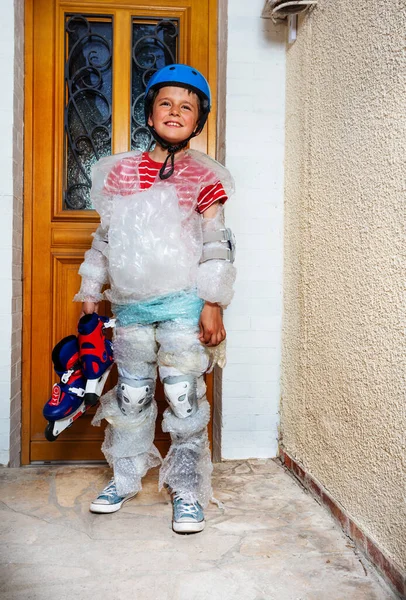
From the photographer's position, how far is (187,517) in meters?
1.89

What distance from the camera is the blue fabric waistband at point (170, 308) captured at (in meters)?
1.98

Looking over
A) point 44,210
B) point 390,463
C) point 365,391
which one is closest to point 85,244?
point 44,210

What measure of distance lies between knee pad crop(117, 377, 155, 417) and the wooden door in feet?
2.00

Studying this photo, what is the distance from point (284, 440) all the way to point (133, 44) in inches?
83.6

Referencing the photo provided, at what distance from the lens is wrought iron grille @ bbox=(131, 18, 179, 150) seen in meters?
2.67

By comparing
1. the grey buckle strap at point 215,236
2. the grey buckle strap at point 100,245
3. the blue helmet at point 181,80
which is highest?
the blue helmet at point 181,80

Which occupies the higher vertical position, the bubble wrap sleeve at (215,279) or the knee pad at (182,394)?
the bubble wrap sleeve at (215,279)

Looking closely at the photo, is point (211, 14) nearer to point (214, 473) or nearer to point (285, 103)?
point (285, 103)

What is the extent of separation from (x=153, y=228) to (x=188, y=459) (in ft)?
2.94

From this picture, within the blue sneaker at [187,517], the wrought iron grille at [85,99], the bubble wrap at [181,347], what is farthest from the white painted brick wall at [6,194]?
the blue sneaker at [187,517]

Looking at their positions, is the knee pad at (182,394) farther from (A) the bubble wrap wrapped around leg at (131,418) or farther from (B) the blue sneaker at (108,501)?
(B) the blue sneaker at (108,501)

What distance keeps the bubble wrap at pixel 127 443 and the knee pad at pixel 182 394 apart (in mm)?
156

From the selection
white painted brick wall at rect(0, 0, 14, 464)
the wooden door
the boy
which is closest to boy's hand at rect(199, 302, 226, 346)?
the boy

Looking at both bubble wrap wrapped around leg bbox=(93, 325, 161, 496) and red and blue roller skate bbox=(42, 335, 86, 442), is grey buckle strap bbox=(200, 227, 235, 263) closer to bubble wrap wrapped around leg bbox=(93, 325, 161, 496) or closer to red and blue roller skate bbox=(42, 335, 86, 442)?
bubble wrap wrapped around leg bbox=(93, 325, 161, 496)
